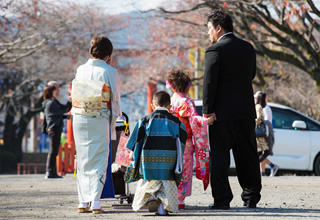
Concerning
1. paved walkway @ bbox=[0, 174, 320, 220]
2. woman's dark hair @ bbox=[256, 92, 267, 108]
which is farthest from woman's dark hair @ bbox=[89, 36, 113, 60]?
woman's dark hair @ bbox=[256, 92, 267, 108]

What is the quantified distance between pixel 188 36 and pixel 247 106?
18.2 metres

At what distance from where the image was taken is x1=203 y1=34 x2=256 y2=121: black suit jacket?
20.4ft

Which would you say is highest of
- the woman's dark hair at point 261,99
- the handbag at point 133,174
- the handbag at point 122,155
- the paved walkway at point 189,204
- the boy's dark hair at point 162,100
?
the woman's dark hair at point 261,99

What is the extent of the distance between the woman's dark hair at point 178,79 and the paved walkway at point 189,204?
1.31 meters

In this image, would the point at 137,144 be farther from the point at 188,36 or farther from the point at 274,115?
the point at 188,36

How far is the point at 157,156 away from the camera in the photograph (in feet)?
19.8

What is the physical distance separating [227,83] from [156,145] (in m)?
0.98

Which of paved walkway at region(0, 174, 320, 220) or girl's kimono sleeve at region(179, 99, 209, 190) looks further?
girl's kimono sleeve at region(179, 99, 209, 190)

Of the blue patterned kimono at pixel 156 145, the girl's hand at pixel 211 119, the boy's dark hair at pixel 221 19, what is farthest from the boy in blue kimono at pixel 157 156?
the boy's dark hair at pixel 221 19

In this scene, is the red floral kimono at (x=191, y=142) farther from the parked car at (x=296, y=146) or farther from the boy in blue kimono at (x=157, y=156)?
the parked car at (x=296, y=146)

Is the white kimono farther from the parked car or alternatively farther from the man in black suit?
the parked car

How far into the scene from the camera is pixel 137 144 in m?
6.08

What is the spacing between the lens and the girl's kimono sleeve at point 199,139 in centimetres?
653

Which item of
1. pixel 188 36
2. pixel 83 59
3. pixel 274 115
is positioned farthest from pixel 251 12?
pixel 83 59
